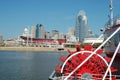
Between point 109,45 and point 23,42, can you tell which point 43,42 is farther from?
point 109,45

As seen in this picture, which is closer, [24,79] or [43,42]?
[24,79]

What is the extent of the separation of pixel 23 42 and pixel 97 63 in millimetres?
177972

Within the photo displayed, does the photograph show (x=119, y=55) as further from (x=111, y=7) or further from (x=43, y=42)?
(x=43, y=42)

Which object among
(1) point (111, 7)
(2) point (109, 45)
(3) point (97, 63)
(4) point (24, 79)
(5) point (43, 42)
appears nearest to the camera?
(3) point (97, 63)

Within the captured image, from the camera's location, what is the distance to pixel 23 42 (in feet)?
635

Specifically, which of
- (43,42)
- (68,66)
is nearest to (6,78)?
(68,66)

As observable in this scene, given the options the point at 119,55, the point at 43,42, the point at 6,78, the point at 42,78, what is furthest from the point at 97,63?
the point at 43,42

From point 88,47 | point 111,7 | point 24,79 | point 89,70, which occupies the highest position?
point 111,7

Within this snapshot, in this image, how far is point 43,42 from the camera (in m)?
188

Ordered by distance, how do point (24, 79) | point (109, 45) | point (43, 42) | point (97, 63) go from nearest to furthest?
point (97, 63) → point (109, 45) → point (24, 79) → point (43, 42)

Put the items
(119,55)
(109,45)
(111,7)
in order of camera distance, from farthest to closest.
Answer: (111,7) < (109,45) < (119,55)

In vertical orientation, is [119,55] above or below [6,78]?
above

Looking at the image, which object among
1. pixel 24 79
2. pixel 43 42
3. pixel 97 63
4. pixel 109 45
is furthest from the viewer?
pixel 43 42

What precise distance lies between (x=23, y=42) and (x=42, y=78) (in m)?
168
